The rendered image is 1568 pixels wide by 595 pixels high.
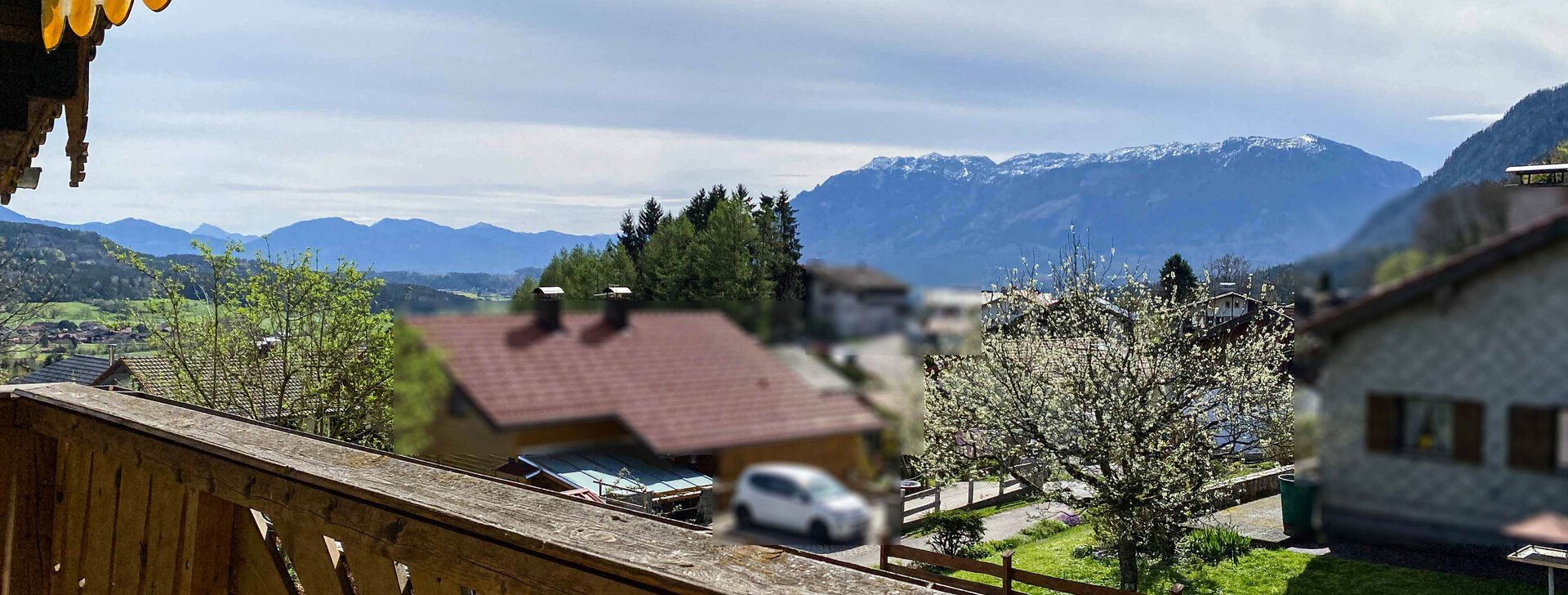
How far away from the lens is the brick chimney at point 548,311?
0.88 m

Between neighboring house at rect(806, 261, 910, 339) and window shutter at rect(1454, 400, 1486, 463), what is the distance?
374 mm

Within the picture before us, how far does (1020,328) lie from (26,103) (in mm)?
10935

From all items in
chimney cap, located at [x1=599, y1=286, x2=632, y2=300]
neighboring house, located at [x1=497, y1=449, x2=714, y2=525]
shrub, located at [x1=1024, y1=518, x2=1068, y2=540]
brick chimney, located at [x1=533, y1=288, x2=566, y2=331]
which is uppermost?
chimney cap, located at [x1=599, y1=286, x2=632, y2=300]

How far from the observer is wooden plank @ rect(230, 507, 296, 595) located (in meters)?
2.06

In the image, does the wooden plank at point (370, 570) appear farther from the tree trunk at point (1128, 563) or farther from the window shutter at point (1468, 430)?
the tree trunk at point (1128, 563)

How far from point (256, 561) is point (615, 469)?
5.32 ft

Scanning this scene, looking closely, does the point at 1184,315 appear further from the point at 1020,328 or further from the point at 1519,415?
the point at 1519,415

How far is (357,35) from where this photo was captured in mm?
3574

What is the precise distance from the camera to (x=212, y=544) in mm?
2137

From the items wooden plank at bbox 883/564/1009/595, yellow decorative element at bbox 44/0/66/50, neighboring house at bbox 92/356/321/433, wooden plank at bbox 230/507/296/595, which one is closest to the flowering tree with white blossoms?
wooden plank at bbox 883/564/1009/595

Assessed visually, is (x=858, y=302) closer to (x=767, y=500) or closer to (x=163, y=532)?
(x=767, y=500)

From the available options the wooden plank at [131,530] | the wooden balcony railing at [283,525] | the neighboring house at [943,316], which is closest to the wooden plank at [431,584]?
the wooden balcony railing at [283,525]

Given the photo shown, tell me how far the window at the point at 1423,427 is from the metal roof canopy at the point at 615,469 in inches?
20.8

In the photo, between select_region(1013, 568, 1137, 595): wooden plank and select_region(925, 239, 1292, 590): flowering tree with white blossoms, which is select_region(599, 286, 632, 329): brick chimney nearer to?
select_region(1013, 568, 1137, 595): wooden plank
